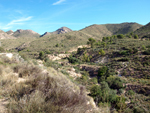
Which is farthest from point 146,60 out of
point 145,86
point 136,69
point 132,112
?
point 132,112

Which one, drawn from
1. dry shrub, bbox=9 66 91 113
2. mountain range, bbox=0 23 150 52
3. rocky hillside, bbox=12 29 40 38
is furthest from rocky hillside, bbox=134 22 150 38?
rocky hillside, bbox=12 29 40 38

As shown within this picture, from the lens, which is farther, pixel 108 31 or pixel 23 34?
pixel 23 34

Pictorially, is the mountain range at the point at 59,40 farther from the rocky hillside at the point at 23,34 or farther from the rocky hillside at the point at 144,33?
the rocky hillside at the point at 23,34

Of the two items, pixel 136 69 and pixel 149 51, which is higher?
pixel 149 51

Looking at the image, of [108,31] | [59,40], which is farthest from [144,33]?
[59,40]

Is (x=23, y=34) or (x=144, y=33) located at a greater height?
(x=23, y=34)

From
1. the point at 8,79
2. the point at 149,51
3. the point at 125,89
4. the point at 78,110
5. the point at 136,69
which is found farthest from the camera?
the point at 149,51

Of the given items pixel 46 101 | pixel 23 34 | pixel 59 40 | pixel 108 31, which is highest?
pixel 23 34

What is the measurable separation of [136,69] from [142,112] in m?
15.9

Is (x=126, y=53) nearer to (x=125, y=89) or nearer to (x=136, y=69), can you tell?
(x=136, y=69)

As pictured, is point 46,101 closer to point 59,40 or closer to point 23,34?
point 59,40

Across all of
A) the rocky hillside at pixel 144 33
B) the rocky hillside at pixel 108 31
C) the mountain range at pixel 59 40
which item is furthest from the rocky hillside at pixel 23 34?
the rocky hillside at pixel 144 33

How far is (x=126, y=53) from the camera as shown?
26.8 m

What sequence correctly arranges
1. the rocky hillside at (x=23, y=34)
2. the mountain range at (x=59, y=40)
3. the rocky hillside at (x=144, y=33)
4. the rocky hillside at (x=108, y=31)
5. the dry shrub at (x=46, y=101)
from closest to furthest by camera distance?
the dry shrub at (x=46, y=101) → the rocky hillside at (x=144, y=33) → the mountain range at (x=59, y=40) → the rocky hillside at (x=108, y=31) → the rocky hillside at (x=23, y=34)
